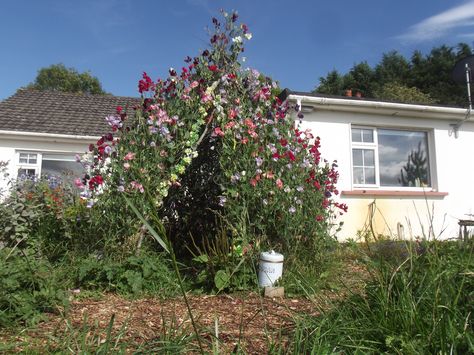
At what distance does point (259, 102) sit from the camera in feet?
14.7

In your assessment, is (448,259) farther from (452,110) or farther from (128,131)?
(452,110)

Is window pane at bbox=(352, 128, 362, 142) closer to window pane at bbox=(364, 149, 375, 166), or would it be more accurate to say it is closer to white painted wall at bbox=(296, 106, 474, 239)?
white painted wall at bbox=(296, 106, 474, 239)

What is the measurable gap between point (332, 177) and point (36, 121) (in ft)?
31.1

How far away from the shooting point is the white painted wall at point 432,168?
781 centimetres

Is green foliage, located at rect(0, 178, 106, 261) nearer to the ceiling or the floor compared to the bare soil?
nearer to the ceiling

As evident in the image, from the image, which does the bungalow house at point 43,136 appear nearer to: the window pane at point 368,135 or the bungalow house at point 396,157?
the bungalow house at point 396,157

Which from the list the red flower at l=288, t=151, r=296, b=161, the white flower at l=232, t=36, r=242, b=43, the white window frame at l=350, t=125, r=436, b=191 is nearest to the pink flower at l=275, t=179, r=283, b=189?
the red flower at l=288, t=151, r=296, b=161

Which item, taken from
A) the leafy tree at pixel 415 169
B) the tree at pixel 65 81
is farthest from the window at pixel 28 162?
the tree at pixel 65 81

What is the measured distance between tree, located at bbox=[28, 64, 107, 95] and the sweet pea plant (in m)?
35.8

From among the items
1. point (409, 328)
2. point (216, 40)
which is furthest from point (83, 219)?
point (409, 328)

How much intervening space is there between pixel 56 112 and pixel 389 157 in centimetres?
992

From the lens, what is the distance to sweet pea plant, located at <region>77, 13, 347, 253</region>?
3850 millimetres

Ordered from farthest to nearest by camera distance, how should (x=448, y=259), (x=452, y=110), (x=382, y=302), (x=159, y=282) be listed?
(x=452, y=110), (x=159, y=282), (x=448, y=259), (x=382, y=302)

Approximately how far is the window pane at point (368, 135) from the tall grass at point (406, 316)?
6.32 m
